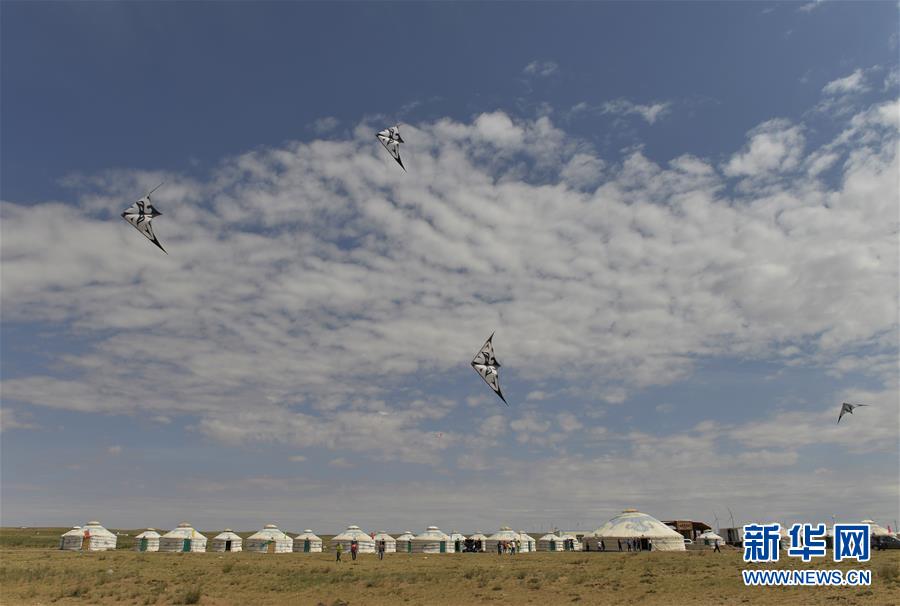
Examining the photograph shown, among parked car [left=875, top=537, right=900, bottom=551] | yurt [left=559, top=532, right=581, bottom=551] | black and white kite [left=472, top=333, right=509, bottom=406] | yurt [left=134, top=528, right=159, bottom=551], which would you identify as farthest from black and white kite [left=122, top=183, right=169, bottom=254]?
yurt [left=559, top=532, right=581, bottom=551]

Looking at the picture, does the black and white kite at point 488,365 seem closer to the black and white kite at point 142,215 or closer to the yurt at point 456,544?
the black and white kite at point 142,215

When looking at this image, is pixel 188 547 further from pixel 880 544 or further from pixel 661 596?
pixel 880 544

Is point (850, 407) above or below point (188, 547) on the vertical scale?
above

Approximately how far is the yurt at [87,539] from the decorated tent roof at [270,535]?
17092 millimetres

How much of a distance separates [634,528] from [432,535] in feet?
90.4

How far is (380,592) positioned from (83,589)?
14.4 meters

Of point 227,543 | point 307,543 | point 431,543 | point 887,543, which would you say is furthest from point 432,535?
point 887,543

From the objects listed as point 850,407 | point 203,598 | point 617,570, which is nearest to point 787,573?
point 617,570

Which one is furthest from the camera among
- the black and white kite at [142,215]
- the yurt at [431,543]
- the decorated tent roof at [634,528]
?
the yurt at [431,543]

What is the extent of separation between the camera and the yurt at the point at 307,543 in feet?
280

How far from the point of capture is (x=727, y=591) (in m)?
29.2

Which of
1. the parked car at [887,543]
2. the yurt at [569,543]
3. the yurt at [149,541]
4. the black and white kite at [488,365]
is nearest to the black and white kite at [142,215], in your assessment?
the black and white kite at [488,365]

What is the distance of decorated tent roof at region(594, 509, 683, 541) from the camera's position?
77062mm

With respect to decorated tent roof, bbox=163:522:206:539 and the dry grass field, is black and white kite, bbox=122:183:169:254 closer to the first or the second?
the dry grass field
